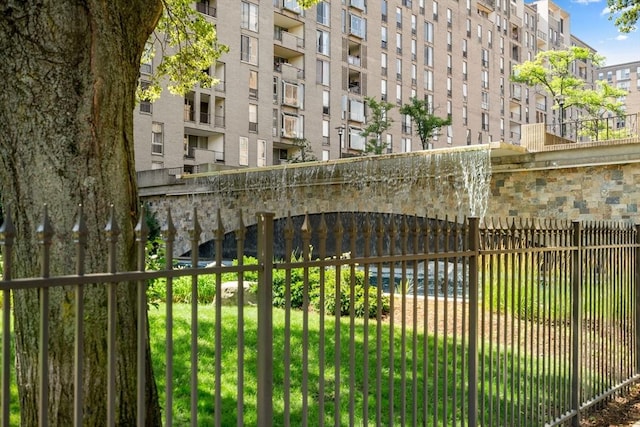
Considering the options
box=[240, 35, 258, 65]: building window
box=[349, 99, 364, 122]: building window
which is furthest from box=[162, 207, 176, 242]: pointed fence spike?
box=[349, 99, 364, 122]: building window

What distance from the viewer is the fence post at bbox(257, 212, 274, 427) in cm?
288

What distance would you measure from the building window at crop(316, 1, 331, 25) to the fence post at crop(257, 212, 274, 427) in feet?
131

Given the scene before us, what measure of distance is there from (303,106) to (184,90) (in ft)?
96.1

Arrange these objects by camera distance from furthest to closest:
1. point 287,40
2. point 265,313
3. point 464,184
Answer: point 287,40 → point 464,184 → point 265,313

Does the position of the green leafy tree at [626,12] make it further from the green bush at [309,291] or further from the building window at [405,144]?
the building window at [405,144]

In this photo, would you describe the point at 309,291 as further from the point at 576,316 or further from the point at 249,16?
the point at 249,16

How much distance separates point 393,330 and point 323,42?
39.3 m

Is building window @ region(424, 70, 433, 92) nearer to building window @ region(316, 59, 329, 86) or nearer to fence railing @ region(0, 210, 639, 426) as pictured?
building window @ region(316, 59, 329, 86)

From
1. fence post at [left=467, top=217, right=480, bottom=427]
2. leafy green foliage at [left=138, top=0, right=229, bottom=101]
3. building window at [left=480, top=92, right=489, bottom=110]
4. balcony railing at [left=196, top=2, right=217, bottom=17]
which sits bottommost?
fence post at [left=467, top=217, right=480, bottom=427]

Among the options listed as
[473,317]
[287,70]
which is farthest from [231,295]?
[287,70]

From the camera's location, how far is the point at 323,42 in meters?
41.1

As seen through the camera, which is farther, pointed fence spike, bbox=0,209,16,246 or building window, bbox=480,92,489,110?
building window, bbox=480,92,489,110

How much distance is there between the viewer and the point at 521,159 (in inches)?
731

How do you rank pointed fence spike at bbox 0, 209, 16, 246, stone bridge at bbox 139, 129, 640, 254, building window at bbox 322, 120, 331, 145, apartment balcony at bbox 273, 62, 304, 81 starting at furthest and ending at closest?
building window at bbox 322, 120, 331, 145, apartment balcony at bbox 273, 62, 304, 81, stone bridge at bbox 139, 129, 640, 254, pointed fence spike at bbox 0, 209, 16, 246
